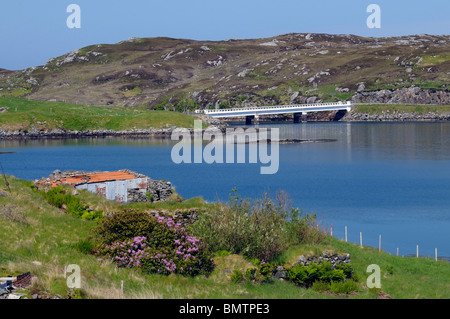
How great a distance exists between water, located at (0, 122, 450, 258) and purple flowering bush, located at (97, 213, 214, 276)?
1911 centimetres

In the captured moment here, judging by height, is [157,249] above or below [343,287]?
above

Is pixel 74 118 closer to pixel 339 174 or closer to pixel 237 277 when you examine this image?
pixel 339 174

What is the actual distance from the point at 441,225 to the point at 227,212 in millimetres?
28201

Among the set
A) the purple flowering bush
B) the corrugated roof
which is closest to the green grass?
the corrugated roof

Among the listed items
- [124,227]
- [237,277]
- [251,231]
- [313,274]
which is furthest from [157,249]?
[313,274]

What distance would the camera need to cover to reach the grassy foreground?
Answer: 22625 mm

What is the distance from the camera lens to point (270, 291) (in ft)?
86.4

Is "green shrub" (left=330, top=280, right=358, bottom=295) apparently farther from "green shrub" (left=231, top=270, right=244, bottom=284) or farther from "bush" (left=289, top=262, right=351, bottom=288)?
"green shrub" (left=231, top=270, right=244, bottom=284)

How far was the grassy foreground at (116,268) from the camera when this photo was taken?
74.2 feet

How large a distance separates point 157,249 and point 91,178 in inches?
776

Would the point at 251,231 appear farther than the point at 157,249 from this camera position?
Yes

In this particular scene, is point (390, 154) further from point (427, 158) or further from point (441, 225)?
point (441, 225)

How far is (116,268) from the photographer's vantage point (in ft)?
84.6

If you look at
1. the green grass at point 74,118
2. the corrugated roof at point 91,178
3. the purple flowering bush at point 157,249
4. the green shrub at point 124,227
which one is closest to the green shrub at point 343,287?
the purple flowering bush at point 157,249
